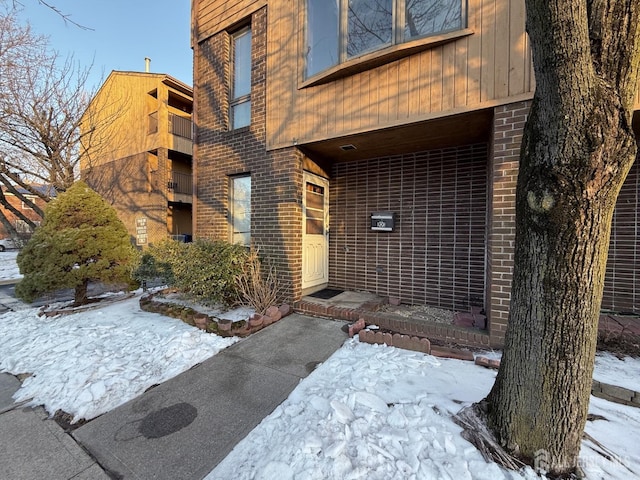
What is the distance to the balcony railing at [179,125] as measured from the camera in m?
13.4

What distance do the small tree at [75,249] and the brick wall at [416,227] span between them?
424 cm

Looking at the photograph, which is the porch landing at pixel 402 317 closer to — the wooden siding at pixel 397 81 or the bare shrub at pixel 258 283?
the bare shrub at pixel 258 283

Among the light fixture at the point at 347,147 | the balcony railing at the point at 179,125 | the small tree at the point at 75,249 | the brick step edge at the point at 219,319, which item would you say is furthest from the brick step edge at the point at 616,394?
the balcony railing at the point at 179,125

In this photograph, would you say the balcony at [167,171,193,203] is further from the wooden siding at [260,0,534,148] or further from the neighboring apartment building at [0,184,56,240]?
the wooden siding at [260,0,534,148]

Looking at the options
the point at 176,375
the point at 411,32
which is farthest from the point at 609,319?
the point at 176,375

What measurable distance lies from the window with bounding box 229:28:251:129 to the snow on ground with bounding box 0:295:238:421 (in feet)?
13.1

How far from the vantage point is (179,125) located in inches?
542

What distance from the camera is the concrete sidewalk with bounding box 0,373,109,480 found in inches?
67.4

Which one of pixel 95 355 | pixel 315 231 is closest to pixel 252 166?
pixel 315 231

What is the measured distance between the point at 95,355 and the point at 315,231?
3662 mm

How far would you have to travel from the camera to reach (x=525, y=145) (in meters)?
1.55

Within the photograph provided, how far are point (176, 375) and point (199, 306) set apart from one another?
2038 millimetres

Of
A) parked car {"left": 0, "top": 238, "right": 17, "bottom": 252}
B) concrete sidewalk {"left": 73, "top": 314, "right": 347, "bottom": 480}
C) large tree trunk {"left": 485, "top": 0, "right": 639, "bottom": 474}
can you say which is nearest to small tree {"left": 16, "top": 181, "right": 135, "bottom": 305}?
concrete sidewalk {"left": 73, "top": 314, "right": 347, "bottom": 480}

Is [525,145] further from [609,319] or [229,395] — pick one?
[609,319]
